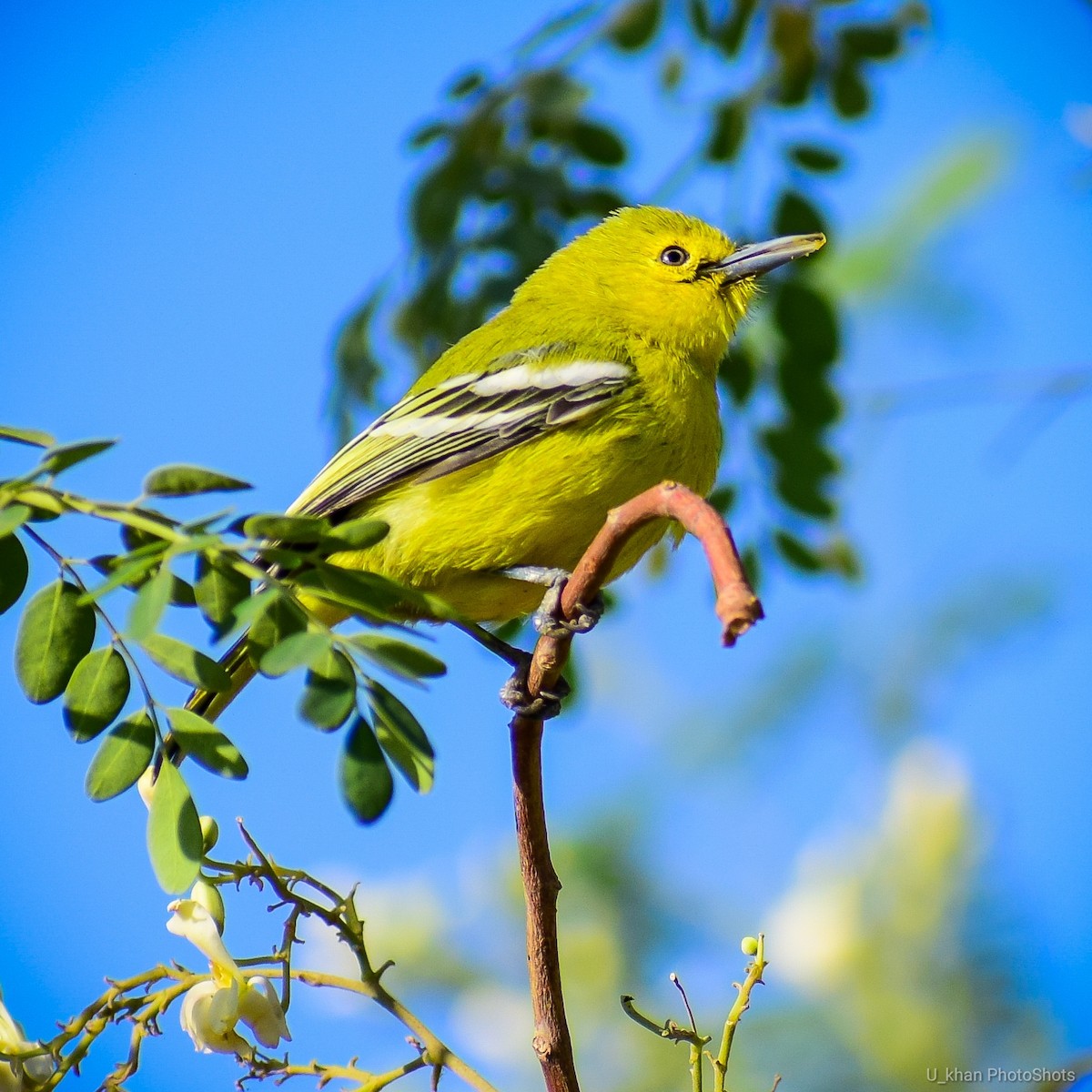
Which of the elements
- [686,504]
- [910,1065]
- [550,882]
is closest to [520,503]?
[550,882]

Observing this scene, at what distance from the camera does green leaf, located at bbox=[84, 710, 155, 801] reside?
6.39 ft

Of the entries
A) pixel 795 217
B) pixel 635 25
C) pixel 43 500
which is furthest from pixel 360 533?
Answer: pixel 635 25

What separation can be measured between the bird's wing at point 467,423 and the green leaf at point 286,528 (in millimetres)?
1623

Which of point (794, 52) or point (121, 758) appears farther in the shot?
point (794, 52)

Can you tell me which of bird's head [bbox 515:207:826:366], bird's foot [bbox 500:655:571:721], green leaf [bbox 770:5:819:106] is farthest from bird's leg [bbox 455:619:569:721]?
green leaf [bbox 770:5:819:106]

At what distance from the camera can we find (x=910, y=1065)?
4148 millimetres

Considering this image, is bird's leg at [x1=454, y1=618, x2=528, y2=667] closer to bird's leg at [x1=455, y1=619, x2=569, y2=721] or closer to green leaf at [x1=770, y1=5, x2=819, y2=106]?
bird's leg at [x1=455, y1=619, x2=569, y2=721]

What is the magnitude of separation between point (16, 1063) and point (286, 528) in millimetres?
862

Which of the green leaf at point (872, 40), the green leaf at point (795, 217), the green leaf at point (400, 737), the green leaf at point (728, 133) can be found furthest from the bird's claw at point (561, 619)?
the green leaf at point (872, 40)

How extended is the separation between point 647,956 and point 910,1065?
1094 mm

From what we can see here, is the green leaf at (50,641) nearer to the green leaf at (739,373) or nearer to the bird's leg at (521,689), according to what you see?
the bird's leg at (521,689)

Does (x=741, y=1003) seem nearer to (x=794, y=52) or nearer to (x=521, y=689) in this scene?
(x=521, y=689)

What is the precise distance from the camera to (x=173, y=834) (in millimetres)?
1904

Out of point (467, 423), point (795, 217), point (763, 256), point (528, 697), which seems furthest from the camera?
point (795, 217)
